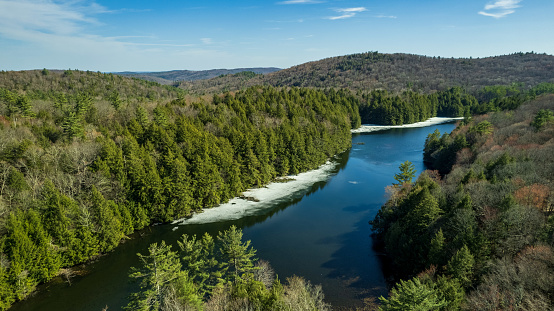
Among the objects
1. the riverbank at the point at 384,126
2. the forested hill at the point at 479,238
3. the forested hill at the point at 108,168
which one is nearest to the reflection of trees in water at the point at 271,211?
the forested hill at the point at 108,168

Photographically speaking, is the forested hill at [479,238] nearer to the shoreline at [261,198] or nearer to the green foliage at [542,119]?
the green foliage at [542,119]

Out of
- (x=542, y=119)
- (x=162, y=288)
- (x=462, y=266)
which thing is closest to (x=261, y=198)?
(x=162, y=288)

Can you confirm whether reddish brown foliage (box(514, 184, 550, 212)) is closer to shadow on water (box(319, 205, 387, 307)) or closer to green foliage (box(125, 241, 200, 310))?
shadow on water (box(319, 205, 387, 307))

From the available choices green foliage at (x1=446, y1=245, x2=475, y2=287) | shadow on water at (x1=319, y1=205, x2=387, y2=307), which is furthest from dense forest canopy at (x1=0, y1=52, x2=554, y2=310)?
shadow on water at (x1=319, y1=205, x2=387, y2=307)

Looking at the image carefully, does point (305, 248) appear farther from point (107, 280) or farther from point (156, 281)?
point (107, 280)

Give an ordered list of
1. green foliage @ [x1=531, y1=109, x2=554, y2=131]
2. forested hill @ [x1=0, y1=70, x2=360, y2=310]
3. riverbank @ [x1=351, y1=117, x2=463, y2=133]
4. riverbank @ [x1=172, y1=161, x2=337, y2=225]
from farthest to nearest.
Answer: riverbank @ [x1=351, y1=117, x2=463, y2=133]
green foliage @ [x1=531, y1=109, x2=554, y2=131]
riverbank @ [x1=172, y1=161, x2=337, y2=225]
forested hill @ [x1=0, y1=70, x2=360, y2=310]

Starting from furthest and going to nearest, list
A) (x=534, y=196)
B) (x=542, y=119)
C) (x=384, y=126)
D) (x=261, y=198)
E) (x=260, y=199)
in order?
(x=384, y=126), (x=261, y=198), (x=260, y=199), (x=542, y=119), (x=534, y=196)

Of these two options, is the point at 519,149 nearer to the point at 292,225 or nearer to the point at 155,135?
the point at 292,225
